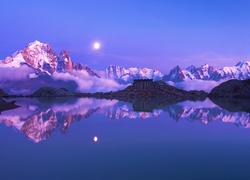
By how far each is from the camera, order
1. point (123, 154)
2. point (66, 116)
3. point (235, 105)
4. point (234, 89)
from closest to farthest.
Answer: point (123, 154)
point (66, 116)
point (235, 105)
point (234, 89)

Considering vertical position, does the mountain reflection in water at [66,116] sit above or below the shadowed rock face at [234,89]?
below

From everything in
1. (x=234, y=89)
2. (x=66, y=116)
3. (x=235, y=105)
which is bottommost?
(x=235, y=105)

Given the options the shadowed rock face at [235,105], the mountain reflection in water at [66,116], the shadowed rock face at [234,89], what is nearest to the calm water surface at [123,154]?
the mountain reflection in water at [66,116]

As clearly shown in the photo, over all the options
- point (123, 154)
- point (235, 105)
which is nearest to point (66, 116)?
point (123, 154)

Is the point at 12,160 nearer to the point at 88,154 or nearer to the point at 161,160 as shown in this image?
the point at 88,154

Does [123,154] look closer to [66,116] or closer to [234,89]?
[66,116]

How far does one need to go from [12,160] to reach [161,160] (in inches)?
356

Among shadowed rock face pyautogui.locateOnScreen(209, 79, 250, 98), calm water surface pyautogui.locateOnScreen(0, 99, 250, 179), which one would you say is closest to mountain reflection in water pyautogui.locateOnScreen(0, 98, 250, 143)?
calm water surface pyautogui.locateOnScreen(0, 99, 250, 179)

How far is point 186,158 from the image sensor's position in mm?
17875

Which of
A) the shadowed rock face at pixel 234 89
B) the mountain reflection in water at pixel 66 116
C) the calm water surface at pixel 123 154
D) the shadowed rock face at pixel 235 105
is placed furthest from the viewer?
the shadowed rock face at pixel 234 89

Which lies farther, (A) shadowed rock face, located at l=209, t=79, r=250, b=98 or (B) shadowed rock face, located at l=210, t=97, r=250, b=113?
(A) shadowed rock face, located at l=209, t=79, r=250, b=98

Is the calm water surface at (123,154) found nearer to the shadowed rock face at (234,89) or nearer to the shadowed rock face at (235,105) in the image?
the shadowed rock face at (235,105)

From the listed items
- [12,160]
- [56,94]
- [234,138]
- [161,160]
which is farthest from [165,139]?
[56,94]

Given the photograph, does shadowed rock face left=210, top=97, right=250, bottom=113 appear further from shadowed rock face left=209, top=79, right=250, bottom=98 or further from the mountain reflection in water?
shadowed rock face left=209, top=79, right=250, bottom=98
